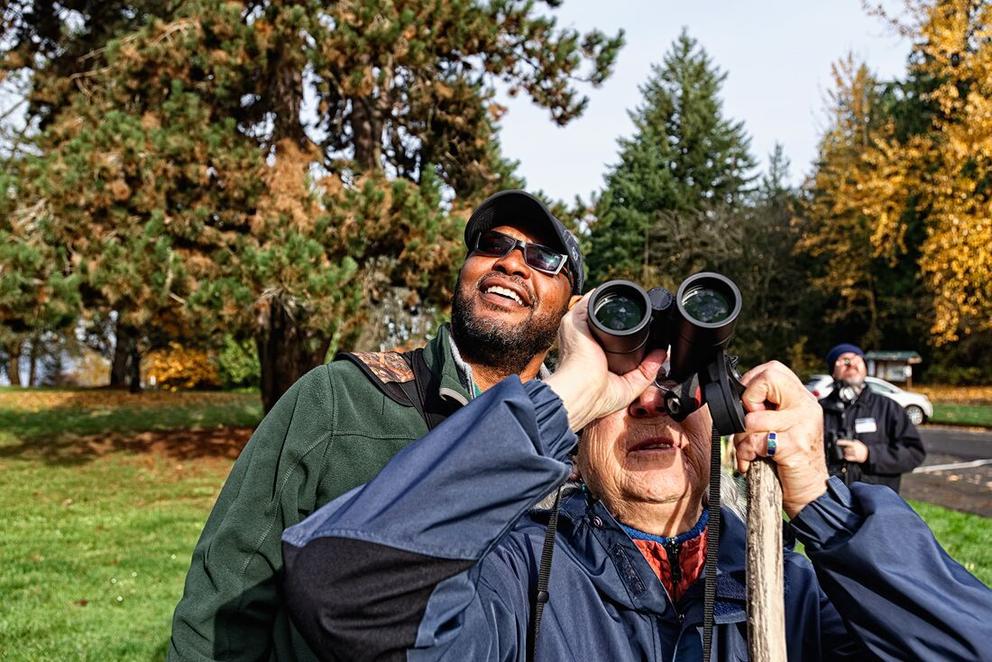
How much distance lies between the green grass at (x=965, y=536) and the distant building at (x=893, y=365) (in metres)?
18.9

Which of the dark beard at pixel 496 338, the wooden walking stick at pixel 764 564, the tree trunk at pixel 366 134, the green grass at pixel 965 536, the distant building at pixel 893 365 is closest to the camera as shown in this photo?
the wooden walking stick at pixel 764 564

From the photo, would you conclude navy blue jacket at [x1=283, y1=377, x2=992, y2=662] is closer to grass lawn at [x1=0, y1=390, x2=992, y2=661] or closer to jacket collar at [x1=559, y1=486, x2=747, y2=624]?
jacket collar at [x1=559, y1=486, x2=747, y2=624]

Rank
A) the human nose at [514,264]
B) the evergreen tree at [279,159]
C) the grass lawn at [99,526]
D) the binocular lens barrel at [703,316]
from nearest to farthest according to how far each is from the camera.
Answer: the binocular lens barrel at [703,316]
the human nose at [514,264]
the grass lawn at [99,526]
the evergreen tree at [279,159]

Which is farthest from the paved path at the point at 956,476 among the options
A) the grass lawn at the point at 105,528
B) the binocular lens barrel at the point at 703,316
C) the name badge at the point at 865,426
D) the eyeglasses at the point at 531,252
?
the binocular lens barrel at the point at 703,316

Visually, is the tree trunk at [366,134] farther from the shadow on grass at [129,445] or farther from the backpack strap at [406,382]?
the backpack strap at [406,382]

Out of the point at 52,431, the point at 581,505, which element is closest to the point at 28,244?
the point at 52,431

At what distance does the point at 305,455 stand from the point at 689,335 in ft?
3.30

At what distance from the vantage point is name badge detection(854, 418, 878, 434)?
5973 millimetres

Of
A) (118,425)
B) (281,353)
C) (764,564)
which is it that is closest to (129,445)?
(118,425)

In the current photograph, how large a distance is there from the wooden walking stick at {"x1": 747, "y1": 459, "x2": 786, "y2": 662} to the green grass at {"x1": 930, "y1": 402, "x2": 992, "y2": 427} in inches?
851

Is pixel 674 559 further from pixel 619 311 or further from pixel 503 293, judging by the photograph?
pixel 503 293

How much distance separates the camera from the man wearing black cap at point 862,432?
227 inches

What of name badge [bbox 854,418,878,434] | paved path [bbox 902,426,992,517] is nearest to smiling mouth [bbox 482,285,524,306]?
name badge [bbox 854,418,878,434]

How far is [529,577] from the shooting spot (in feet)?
5.42
